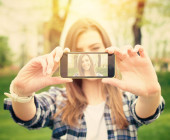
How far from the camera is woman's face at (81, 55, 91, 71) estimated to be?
3.19 ft

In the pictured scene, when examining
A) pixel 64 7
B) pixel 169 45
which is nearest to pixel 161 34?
pixel 169 45

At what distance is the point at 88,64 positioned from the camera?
97 centimetres

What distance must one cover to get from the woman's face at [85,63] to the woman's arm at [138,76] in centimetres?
10

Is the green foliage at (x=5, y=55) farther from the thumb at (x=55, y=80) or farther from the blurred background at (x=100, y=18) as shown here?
the thumb at (x=55, y=80)

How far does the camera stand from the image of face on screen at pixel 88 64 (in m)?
0.97

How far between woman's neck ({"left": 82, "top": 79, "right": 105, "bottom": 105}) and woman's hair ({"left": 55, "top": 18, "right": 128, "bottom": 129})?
0.08 feet

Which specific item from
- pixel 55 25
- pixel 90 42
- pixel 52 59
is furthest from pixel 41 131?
pixel 52 59

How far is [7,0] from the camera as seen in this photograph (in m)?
3.00

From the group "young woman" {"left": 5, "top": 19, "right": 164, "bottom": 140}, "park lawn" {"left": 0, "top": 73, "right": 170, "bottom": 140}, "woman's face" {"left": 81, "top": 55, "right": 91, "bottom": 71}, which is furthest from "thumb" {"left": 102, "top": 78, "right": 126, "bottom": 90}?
"park lawn" {"left": 0, "top": 73, "right": 170, "bottom": 140}

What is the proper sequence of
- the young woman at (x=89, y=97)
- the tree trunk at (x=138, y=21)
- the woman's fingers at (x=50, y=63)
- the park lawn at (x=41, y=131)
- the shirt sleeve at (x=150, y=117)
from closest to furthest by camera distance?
1. the woman's fingers at (x=50, y=63)
2. the young woman at (x=89, y=97)
3. the shirt sleeve at (x=150, y=117)
4. the park lawn at (x=41, y=131)
5. the tree trunk at (x=138, y=21)

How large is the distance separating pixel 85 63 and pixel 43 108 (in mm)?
369

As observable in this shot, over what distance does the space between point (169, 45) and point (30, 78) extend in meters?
2.84

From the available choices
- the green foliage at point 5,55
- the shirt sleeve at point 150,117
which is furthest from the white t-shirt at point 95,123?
the green foliage at point 5,55

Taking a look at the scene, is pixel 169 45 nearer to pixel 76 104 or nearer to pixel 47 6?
pixel 47 6
